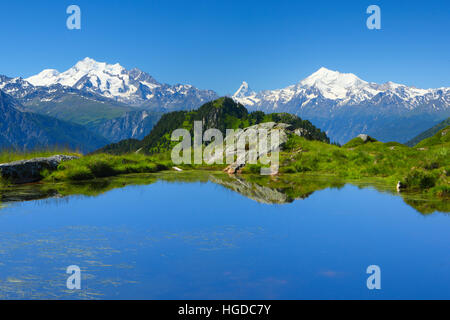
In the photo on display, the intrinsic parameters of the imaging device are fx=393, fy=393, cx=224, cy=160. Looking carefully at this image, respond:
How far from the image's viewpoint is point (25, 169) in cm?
3086

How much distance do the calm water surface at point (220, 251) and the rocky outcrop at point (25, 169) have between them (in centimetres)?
1065

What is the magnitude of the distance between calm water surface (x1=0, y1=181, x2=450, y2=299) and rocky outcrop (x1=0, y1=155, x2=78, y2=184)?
10.7 meters

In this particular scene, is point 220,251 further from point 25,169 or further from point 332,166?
point 332,166

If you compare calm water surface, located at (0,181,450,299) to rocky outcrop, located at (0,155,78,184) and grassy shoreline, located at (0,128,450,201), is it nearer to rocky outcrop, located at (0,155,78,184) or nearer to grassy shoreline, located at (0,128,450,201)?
grassy shoreline, located at (0,128,450,201)

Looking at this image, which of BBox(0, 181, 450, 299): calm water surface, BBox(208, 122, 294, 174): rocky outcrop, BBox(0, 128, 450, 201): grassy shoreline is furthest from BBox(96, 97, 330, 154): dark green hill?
BBox(0, 181, 450, 299): calm water surface

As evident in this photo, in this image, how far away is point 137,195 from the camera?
2528 centimetres

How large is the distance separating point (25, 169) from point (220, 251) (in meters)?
→ 24.2

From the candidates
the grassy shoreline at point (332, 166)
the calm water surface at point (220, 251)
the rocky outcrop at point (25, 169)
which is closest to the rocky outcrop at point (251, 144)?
the grassy shoreline at point (332, 166)

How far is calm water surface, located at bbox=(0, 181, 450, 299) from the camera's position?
30.9ft

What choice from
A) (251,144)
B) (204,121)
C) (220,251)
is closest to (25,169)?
(220,251)

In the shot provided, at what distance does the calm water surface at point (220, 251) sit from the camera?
9430mm

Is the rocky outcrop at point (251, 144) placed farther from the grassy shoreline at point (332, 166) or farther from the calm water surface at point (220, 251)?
the calm water surface at point (220, 251)
